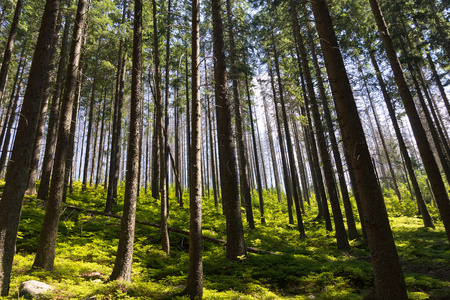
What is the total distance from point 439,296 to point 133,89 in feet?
29.1

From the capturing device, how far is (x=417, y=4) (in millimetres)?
14094

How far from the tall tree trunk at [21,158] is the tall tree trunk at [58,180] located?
1196 mm

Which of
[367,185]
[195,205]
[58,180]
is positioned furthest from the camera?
[58,180]

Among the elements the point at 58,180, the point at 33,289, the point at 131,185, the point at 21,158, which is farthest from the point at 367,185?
the point at 58,180

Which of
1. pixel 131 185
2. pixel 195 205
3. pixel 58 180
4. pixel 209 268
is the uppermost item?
pixel 58 180

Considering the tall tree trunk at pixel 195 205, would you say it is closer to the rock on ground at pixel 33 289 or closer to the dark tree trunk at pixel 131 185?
the dark tree trunk at pixel 131 185

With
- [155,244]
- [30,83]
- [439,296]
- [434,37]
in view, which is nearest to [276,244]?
[155,244]

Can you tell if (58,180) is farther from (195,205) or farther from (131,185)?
(195,205)

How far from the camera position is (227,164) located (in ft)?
25.8

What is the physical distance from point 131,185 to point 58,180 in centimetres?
191

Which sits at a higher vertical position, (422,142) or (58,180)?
(422,142)

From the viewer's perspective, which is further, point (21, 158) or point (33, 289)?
point (21, 158)

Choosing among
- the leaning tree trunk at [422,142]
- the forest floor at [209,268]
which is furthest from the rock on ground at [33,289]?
the leaning tree trunk at [422,142]

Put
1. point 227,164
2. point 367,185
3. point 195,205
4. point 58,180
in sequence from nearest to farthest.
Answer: point 367,185
point 195,205
point 58,180
point 227,164
